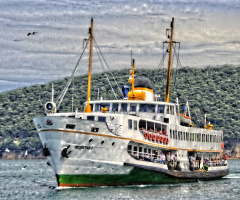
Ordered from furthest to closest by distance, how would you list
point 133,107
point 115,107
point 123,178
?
point 133,107, point 115,107, point 123,178

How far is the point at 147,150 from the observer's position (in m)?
47.4

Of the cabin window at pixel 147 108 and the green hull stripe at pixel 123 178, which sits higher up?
the cabin window at pixel 147 108

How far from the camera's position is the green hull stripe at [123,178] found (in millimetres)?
42969

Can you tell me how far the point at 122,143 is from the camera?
43.9 meters

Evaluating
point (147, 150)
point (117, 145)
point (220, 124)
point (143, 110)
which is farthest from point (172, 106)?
point (220, 124)

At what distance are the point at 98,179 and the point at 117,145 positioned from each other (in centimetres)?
309

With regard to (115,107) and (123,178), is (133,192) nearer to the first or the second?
(123,178)

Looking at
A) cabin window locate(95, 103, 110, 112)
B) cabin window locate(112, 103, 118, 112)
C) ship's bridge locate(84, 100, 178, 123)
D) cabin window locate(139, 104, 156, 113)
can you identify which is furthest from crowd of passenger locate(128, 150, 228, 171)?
cabin window locate(95, 103, 110, 112)

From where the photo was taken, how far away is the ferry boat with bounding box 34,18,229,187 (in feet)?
138

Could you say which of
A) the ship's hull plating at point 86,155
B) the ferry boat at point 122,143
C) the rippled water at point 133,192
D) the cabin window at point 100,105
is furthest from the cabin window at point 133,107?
the rippled water at point 133,192

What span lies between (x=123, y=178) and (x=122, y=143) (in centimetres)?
306

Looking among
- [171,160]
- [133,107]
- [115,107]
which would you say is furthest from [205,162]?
[115,107]

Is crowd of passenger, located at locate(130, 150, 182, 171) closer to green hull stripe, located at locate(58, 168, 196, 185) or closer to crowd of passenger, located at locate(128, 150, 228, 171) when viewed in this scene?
crowd of passenger, located at locate(128, 150, 228, 171)

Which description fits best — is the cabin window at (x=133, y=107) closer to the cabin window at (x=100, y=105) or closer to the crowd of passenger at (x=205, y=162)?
the cabin window at (x=100, y=105)
